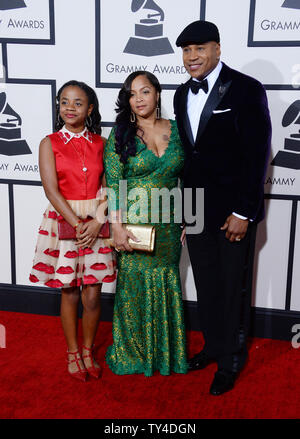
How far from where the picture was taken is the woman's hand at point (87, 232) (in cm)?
216

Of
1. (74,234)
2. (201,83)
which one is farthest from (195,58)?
(74,234)

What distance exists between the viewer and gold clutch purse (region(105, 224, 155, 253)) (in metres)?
2.18

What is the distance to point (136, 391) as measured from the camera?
226 cm

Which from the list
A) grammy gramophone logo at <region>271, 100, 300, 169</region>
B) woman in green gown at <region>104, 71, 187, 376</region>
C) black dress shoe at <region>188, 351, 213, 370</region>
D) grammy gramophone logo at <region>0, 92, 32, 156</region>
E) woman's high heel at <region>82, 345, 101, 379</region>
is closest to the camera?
woman in green gown at <region>104, 71, 187, 376</region>

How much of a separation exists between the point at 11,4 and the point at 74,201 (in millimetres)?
1403

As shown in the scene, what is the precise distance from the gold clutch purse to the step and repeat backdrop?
0.76 metres

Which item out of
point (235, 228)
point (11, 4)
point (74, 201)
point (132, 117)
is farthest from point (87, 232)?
point (11, 4)

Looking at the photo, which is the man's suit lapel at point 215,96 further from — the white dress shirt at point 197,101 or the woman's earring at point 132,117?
the woman's earring at point 132,117

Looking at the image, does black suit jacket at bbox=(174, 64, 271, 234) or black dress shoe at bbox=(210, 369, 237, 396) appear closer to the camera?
black suit jacket at bbox=(174, 64, 271, 234)

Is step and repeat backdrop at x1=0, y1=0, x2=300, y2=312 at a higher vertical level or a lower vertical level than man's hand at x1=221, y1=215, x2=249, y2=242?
higher

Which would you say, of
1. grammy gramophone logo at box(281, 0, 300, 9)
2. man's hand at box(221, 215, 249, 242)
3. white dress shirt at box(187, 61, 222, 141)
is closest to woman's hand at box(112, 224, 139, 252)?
man's hand at box(221, 215, 249, 242)

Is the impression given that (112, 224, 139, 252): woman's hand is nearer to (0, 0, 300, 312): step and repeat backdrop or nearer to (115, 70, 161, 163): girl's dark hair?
(115, 70, 161, 163): girl's dark hair

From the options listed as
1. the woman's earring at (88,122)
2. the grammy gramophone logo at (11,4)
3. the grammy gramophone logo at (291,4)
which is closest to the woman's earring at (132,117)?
the woman's earring at (88,122)
